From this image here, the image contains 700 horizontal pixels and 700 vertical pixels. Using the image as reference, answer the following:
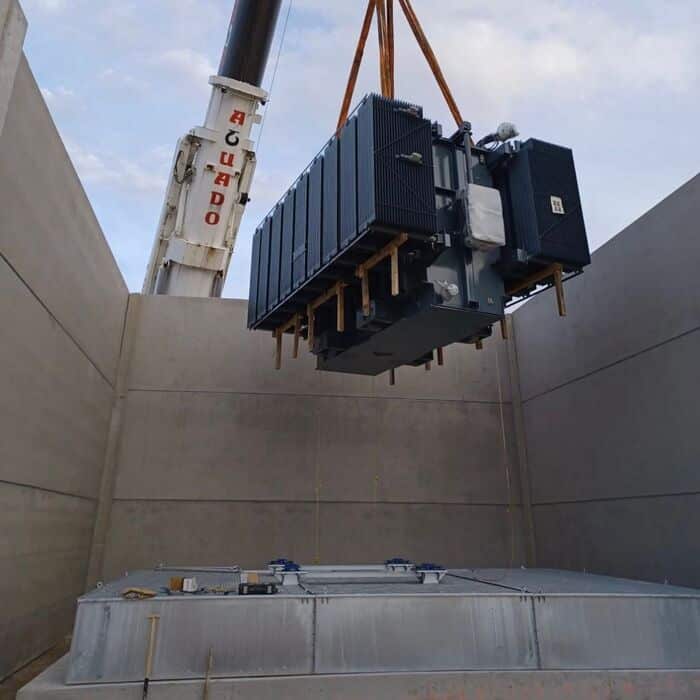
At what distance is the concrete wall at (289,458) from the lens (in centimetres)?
1116

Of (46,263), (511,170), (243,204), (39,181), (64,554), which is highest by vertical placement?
(243,204)

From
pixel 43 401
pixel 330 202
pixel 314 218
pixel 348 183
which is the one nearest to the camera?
pixel 348 183

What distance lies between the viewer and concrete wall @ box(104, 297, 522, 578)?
11.2 metres

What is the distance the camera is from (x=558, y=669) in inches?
240

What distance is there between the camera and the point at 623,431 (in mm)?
9656

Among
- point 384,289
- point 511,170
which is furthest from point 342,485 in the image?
point 511,170

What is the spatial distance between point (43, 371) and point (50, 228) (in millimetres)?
1993

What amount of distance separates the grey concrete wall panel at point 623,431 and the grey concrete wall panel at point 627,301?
0.31 metres

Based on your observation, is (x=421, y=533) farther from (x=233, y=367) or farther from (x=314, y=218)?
(x=314, y=218)

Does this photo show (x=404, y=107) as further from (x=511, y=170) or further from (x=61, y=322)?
(x=61, y=322)

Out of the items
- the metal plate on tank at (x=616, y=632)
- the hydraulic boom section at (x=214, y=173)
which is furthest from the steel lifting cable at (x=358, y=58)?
the metal plate on tank at (x=616, y=632)

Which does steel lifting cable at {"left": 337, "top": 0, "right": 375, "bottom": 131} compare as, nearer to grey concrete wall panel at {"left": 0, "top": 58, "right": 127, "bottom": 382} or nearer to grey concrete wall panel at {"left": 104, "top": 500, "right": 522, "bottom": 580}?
grey concrete wall panel at {"left": 0, "top": 58, "right": 127, "bottom": 382}

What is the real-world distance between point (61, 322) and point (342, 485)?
6.26 meters

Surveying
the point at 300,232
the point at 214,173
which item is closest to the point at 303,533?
the point at 300,232
